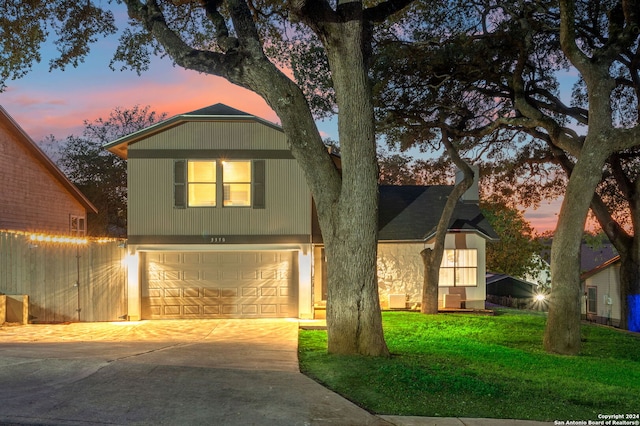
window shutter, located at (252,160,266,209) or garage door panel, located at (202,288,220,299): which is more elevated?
window shutter, located at (252,160,266,209)

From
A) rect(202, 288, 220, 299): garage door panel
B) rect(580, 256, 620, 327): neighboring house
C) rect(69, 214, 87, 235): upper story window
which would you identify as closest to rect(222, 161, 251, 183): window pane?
rect(202, 288, 220, 299): garage door panel

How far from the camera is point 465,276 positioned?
2362cm

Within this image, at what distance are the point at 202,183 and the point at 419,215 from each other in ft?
32.5

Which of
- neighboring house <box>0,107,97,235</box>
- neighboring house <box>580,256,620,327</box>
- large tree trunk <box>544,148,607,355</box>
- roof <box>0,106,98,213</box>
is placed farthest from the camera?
neighboring house <box>580,256,620,327</box>

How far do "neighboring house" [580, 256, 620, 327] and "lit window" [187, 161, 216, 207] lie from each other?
23.3 metres

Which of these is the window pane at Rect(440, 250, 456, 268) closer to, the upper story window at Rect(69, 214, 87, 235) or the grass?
the grass

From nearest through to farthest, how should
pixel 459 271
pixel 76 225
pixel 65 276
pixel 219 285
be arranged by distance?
1. pixel 65 276
2. pixel 219 285
3. pixel 459 271
4. pixel 76 225

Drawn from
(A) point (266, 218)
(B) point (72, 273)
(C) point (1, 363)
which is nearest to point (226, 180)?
(A) point (266, 218)

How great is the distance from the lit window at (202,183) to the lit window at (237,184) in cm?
41

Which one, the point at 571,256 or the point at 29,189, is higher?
the point at 29,189

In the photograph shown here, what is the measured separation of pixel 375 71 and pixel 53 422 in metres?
14.6

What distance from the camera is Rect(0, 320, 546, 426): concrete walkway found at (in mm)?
7094

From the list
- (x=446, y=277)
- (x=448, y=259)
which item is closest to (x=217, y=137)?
(x=448, y=259)

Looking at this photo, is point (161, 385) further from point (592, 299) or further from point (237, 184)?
point (592, 299)
